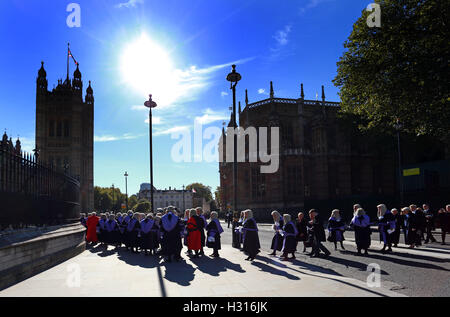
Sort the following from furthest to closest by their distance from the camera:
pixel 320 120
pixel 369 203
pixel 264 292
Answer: pixel 320 120
pixel 369 203
pixel 264 292

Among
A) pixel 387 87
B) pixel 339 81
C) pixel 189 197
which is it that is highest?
pixel 339 81

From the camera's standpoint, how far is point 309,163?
41625 mm

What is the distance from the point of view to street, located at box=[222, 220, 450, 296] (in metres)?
7.04

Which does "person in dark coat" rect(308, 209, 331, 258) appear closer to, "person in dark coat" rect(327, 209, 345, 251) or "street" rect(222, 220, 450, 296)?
"street" rect(222, 220, 450, 296)

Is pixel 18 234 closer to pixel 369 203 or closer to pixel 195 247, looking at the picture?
pixel 195 247

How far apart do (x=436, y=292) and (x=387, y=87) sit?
479 inches

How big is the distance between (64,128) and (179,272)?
72089 mm

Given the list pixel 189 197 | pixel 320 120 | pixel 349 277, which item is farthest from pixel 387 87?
pixel 189 197

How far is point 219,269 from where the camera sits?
938cm

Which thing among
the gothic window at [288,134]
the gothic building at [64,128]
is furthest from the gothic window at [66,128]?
the gothic window at [288,134]

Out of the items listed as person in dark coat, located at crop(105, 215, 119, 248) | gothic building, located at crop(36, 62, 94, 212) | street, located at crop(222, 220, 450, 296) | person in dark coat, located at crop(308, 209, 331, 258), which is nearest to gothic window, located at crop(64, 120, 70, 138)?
gothic building, located at crop(36, 62, 94, 212)

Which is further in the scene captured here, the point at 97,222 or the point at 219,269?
the point at 97,222

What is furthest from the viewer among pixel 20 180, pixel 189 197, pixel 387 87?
pixel 189 197

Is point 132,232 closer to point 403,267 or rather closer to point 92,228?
point 92,228
